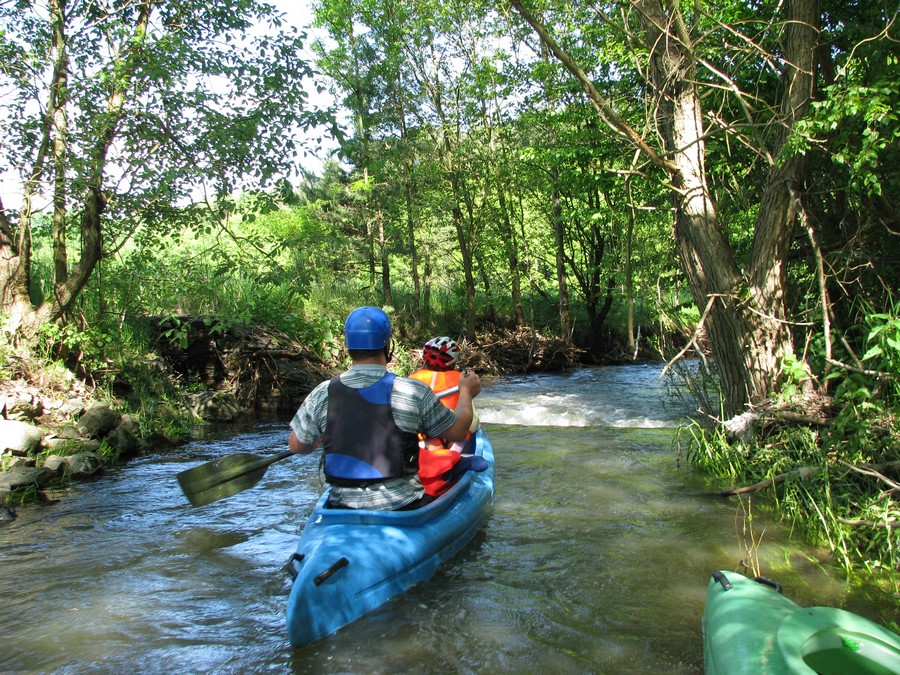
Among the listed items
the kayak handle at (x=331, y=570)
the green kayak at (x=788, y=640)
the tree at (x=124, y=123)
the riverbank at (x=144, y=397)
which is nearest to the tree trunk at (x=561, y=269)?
the riverbank at (x=144, y=397)

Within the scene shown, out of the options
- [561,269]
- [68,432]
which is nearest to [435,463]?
[68,432]

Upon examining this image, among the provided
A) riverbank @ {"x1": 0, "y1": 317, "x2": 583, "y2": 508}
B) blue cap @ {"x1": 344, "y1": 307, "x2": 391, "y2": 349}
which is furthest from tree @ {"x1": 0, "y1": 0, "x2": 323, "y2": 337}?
blue cap @ {"x1": 344, "y1": 307, "x2": 391, "y2": 349}

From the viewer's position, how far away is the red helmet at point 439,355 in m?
4.67

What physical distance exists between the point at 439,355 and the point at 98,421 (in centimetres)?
474

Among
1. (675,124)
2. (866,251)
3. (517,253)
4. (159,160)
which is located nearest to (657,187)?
(675,124)

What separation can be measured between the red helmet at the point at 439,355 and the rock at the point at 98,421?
460cm

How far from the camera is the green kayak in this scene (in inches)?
73.5

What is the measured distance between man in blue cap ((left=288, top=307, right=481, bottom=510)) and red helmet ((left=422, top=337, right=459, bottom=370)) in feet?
3.56

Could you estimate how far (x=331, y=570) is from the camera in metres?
3.10

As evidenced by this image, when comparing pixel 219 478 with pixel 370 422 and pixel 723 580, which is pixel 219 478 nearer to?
pixel 370 422

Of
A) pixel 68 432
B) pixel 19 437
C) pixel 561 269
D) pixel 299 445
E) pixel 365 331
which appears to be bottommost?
pixel 68 432

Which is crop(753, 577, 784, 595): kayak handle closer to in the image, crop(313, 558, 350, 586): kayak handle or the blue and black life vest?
the blue and black life vest

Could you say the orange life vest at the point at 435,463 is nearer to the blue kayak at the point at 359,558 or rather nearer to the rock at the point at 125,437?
the blue kayak at the point at 359,558

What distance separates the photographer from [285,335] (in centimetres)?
1150
